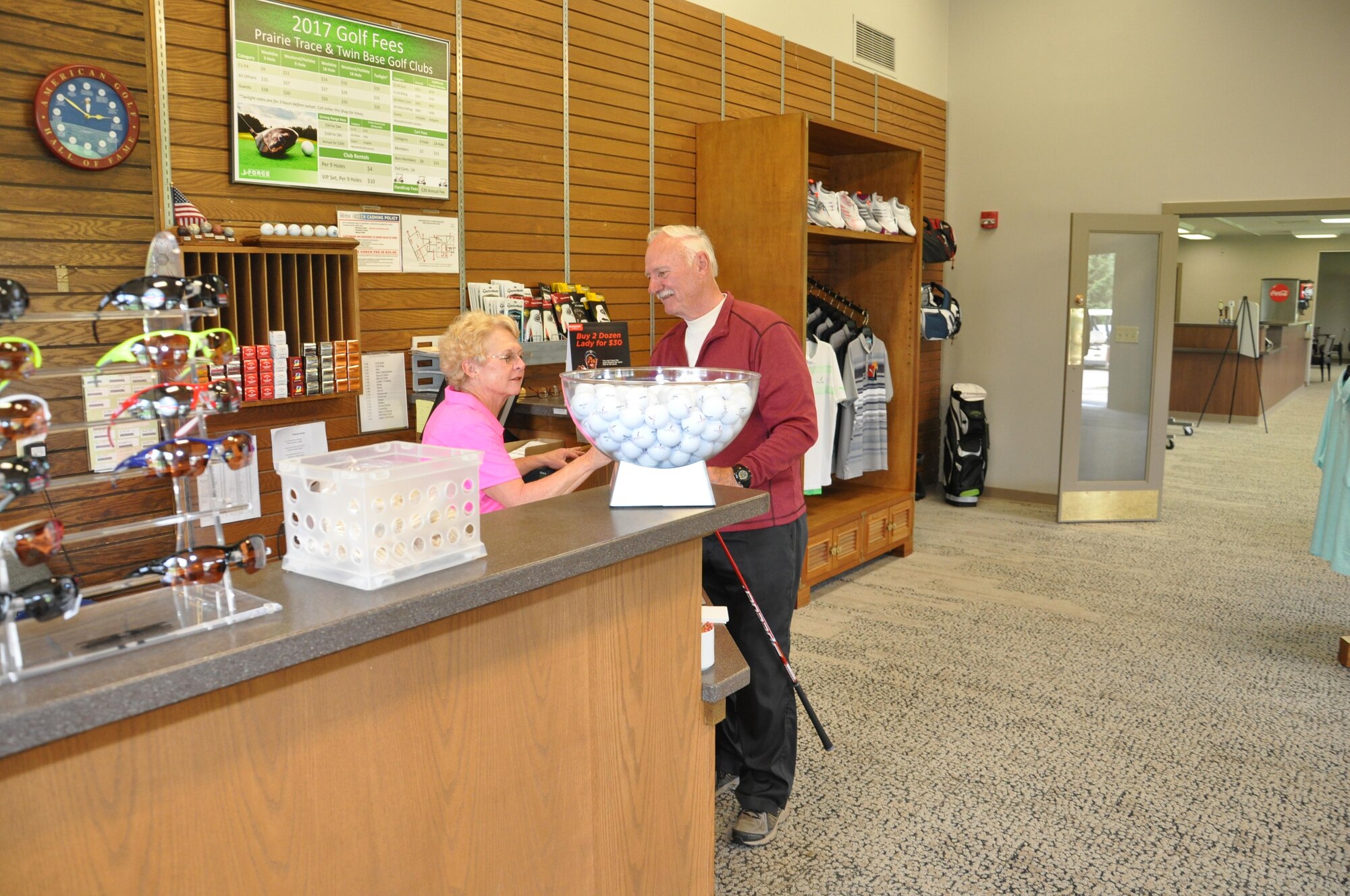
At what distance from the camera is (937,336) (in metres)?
7.43

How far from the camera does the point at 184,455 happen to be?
4.19ft

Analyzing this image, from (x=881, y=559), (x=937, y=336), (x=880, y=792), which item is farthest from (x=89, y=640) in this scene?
(x=937, y=336)

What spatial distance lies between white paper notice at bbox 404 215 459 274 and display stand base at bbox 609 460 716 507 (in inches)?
91.3

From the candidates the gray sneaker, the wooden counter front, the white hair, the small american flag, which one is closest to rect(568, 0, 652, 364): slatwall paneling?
the white hair

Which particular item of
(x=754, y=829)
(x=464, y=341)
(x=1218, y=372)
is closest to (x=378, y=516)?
(x=464, y=341)

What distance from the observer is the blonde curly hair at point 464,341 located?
279 cm

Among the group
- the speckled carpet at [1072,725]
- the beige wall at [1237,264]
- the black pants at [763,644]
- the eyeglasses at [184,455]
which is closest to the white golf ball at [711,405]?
the eyeglasses at [184,455]

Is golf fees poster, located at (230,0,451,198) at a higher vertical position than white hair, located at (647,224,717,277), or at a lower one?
higher

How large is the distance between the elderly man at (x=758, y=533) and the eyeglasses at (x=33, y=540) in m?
1.93

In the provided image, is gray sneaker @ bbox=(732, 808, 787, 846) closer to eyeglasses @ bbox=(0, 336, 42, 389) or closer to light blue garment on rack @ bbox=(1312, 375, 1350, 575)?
eyeglasses @ bbox=(0, 336, 42, 389)

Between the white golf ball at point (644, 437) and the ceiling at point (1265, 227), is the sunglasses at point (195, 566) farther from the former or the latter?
the ceiling at point (1265, 227)

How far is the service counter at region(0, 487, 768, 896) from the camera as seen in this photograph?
1.13 meters

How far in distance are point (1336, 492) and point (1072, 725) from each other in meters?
1.67

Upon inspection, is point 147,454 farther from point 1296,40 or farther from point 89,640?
point 1296,40
